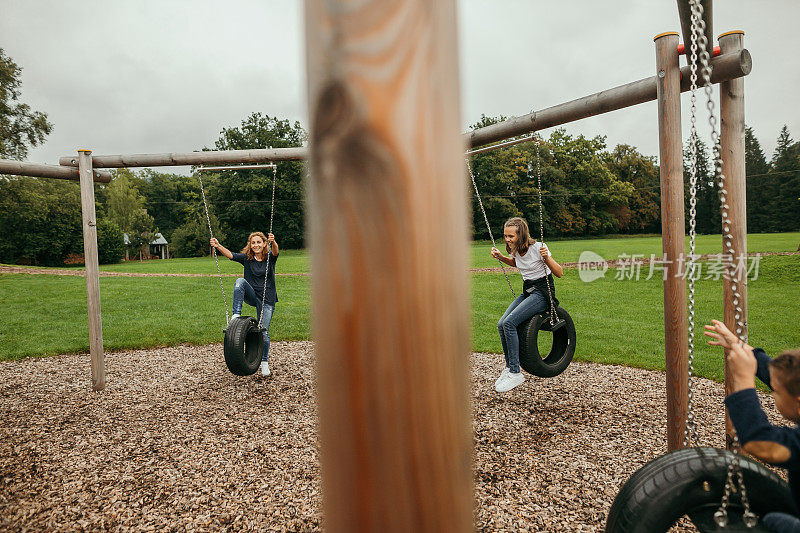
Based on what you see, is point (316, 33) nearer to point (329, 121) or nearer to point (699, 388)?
point (329, 121)

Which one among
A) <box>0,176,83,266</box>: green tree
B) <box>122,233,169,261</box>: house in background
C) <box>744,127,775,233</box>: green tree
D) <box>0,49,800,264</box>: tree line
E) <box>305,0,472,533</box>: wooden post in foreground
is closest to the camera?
<box>305,0,472,533</box>: wooden post in foreground

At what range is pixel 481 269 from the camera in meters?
20.5

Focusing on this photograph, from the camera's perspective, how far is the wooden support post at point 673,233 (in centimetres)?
280

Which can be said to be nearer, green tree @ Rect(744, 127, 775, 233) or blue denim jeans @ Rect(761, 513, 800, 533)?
blue denim jeans @ Rect(761, 513, 800, 533)

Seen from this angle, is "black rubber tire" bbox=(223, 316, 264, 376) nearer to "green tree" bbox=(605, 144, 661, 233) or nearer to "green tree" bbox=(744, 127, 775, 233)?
"green tree" bbox=(605, 144, 661, 233)

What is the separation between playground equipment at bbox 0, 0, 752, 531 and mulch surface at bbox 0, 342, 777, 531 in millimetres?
2328

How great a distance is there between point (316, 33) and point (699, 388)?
5.67m

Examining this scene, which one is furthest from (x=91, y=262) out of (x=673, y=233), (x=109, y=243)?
(x=109, y=243)

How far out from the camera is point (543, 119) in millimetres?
3893

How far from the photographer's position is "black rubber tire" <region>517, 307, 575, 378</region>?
4.09m

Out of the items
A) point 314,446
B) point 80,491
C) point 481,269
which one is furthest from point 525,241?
point 481,269

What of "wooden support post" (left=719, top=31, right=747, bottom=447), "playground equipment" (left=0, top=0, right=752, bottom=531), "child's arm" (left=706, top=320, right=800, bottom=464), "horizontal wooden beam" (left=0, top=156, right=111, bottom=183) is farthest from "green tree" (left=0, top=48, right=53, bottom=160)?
"child's arm" (left=706, top=320, right=800, bottom=464)

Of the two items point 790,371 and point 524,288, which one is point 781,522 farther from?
point 524,288

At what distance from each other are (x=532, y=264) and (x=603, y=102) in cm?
170
